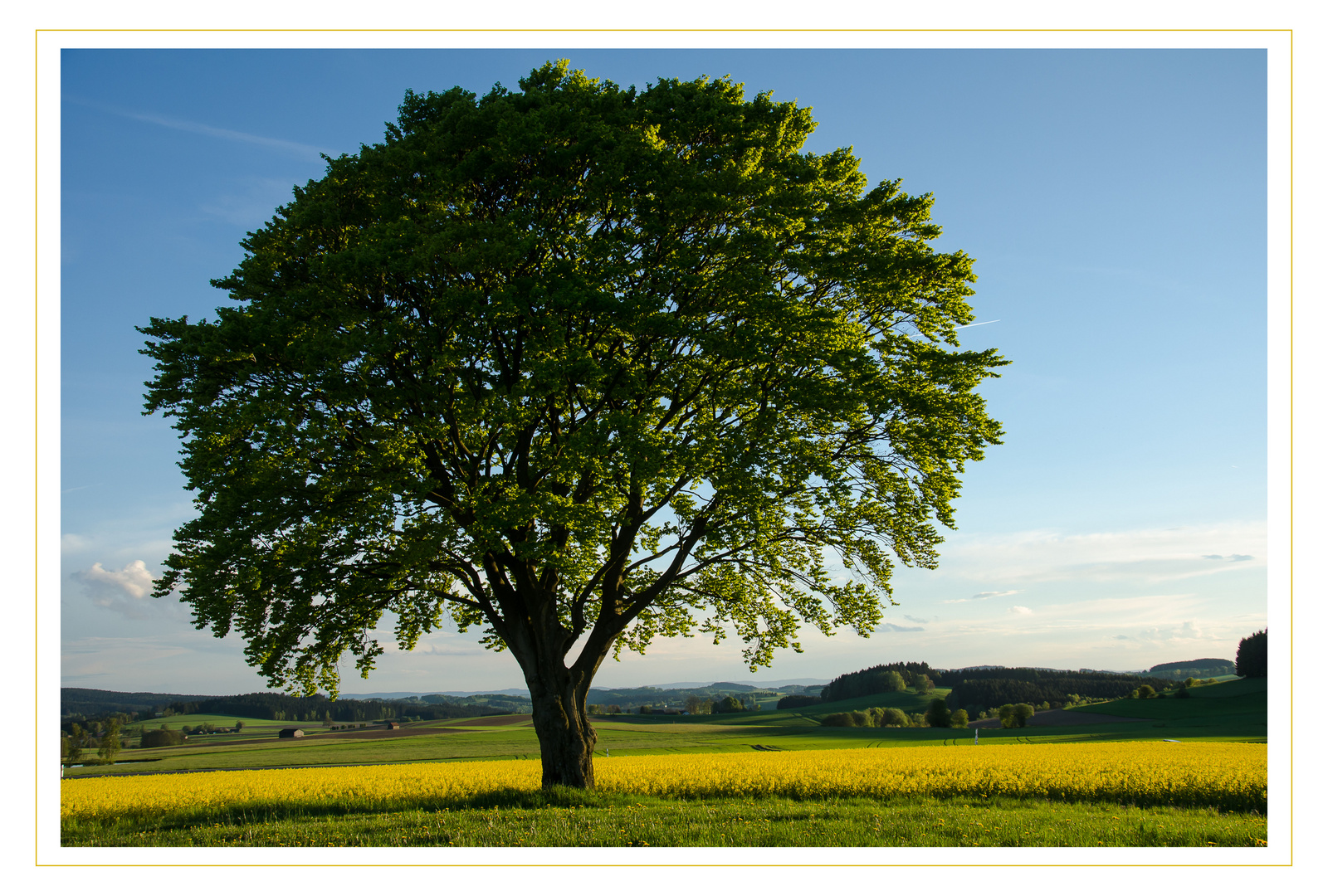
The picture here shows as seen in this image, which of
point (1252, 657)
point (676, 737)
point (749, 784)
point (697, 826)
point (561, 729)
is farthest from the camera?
point (1252, 657)

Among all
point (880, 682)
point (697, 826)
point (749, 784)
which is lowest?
point (880, 682)

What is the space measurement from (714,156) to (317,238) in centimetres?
1000

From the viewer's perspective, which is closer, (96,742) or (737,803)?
(737,803)

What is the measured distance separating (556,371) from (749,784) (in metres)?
12.8

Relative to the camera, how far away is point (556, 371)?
15.4 meters

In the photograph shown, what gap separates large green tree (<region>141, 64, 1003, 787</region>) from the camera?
16109 millimetres

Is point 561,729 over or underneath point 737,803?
over

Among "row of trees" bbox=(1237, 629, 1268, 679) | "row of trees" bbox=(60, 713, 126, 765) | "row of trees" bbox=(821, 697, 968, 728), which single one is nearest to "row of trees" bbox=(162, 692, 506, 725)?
"row of trees" bbox=(60, 713, 126, 765)

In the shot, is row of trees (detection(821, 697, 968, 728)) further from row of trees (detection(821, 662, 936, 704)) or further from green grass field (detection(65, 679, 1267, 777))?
row of trees (detection(821, 662, 936, 704))

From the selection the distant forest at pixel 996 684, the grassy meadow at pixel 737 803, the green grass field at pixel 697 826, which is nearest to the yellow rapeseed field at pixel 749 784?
the grassy meadow at pixel 737 803

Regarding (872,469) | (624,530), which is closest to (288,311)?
(624,530)

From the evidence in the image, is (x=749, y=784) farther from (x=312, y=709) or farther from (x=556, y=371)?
(x=312, y=709)

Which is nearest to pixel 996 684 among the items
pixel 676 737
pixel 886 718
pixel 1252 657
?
pixel 886 718

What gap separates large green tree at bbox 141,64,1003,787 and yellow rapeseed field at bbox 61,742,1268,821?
11.5ft
